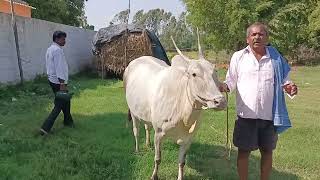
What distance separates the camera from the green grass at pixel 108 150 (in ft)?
18.8

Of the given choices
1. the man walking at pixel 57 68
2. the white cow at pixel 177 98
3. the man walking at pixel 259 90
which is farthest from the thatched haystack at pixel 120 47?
the man walking at pixel 259 90

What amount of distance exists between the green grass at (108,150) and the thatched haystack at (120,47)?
7522mm

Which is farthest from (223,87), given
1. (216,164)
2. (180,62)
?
(216,164)

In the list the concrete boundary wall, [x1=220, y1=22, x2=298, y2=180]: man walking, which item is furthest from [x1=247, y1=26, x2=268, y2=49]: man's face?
the concrete boundary wall

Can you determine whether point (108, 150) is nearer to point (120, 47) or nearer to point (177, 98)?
point (177, 98)

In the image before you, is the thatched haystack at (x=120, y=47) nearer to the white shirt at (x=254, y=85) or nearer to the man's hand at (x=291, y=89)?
the white shirt at (x=254, y=85)

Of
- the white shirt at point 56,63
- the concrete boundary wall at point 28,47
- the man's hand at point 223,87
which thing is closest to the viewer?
the man's hand at point 223,87

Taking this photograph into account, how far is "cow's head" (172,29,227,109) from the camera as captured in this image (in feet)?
14.7

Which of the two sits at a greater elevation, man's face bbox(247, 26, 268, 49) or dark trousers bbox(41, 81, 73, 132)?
man's face bbox(247, 26, 268, 49)

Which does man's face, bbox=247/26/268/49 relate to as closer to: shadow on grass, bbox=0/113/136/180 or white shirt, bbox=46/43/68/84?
shadow on grass, bbox=0/113/136/180

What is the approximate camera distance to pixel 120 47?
17.9 m

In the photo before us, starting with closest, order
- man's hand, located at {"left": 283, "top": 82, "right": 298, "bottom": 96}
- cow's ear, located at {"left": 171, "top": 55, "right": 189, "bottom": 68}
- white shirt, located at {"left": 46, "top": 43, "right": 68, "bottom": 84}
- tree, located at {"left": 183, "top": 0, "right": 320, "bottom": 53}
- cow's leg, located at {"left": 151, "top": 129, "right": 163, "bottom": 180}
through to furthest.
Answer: man's hand, located at {"left": 283, "top": 82, "right": 298, "bottom": 96}, cow's ear, located at {"left": 171, "top": 55, "right": 189, "bottom": 68}, cow's leg, located at {"left": 151, "top": 129, "right": 163, "bottom": 180}, white shirt, located at {"left": 46, "top": 43, "right": 68, "bottom": 84}, tree, located at {"left": 183, "top": 0, "right": 320, "bottom": 53}

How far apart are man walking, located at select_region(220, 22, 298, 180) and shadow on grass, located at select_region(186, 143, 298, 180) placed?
108cm

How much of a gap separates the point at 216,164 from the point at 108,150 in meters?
1.53
